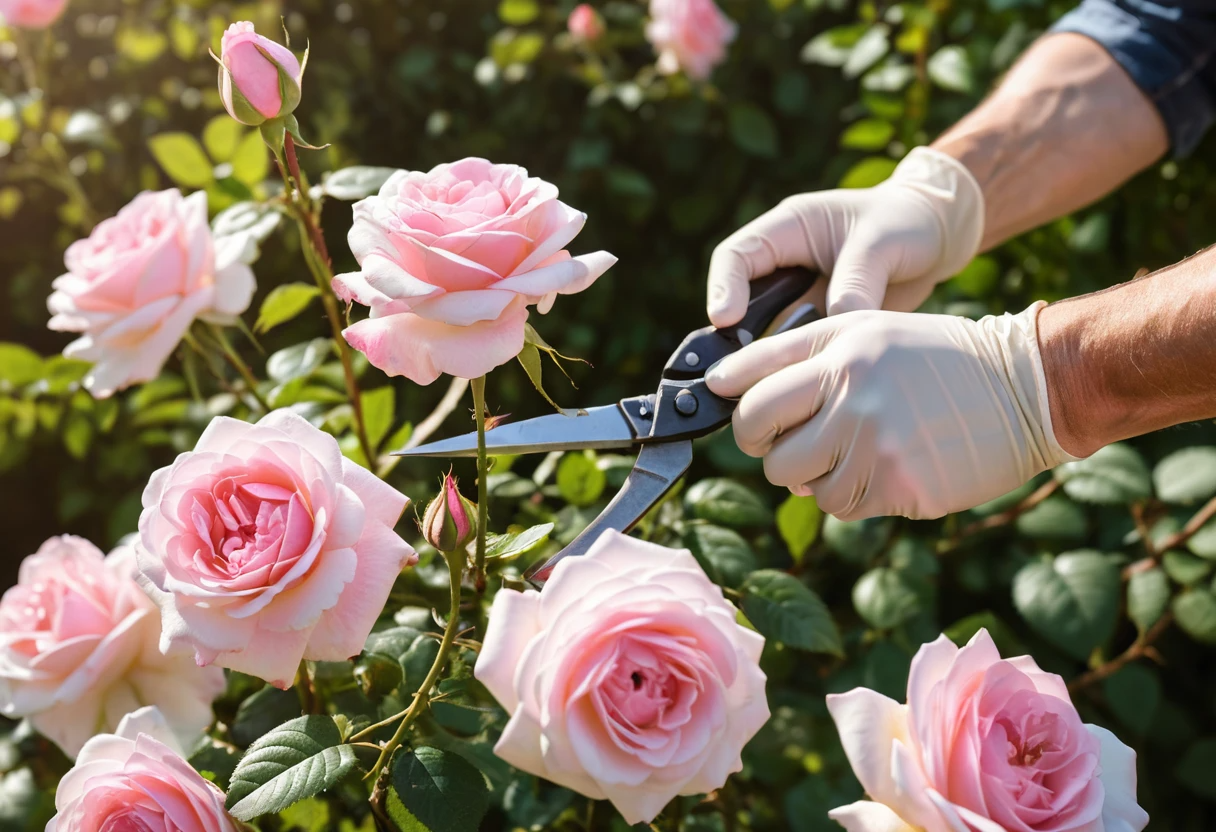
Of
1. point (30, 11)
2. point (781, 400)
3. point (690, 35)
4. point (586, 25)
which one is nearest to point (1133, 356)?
point (781, 400)

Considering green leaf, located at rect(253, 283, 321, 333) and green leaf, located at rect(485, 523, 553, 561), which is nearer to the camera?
green leaf, located at rect(485, 523, 553, 561)

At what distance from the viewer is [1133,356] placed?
1168mm

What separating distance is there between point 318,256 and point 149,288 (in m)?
0.24

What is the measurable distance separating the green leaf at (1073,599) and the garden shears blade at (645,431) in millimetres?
589

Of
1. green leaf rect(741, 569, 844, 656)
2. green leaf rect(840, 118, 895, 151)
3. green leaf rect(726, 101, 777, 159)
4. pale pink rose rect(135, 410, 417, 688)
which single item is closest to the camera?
pale pink rose rect(135, 410, 417, 688)

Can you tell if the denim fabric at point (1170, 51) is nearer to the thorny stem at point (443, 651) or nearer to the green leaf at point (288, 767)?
the thorny stem at point (443, 651)

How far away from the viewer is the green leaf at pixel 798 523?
57.0 inches

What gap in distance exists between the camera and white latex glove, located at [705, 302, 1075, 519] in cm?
123

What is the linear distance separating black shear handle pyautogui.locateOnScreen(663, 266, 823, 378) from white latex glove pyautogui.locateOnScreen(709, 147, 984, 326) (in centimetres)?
2

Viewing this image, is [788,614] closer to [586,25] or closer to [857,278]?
[857,278]

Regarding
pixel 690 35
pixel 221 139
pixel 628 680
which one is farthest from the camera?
pixel 690 35

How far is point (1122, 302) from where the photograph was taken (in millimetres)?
1204

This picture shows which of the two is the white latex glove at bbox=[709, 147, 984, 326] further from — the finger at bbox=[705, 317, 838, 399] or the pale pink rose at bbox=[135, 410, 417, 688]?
the pale pink rose at bbox=[135, 410, 417, 688]

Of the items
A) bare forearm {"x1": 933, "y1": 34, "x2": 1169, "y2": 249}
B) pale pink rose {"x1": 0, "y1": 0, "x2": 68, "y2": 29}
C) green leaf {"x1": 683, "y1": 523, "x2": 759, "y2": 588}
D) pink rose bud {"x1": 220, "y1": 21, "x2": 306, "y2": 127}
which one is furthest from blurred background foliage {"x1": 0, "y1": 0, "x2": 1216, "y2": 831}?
pink rose bud {"x1": 220, "y1": 21, "x2": 306, "y2": 127}
